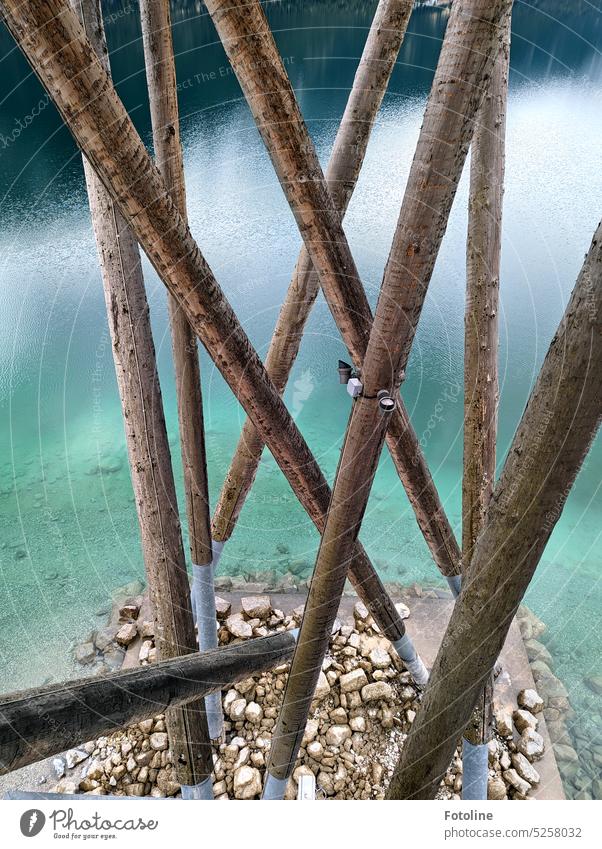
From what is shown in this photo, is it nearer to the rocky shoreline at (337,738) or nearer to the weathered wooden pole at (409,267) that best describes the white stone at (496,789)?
the rocky shoreline at (337,738)

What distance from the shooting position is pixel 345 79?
14508mm

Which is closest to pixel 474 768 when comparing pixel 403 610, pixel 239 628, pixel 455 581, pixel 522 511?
pixel 455 581

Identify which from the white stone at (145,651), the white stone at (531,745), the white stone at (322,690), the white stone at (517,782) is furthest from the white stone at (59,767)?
the white stone at (531,745)

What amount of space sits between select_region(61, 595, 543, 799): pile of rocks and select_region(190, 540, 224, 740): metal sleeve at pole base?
156mm

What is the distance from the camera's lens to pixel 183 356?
196 cm

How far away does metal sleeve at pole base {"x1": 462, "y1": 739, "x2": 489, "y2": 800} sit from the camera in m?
2.02

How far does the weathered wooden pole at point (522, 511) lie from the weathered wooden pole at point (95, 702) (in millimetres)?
525

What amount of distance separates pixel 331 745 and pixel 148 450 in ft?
6.11

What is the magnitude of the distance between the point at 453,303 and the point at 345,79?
10.4m

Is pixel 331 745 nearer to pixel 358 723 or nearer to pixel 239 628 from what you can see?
pixel 358 723

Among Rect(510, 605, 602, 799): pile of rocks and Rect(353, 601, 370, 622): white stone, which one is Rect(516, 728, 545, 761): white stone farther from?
Rect(353, 601, 370, 622): white stone

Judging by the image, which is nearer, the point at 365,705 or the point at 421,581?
the point at 365,705
